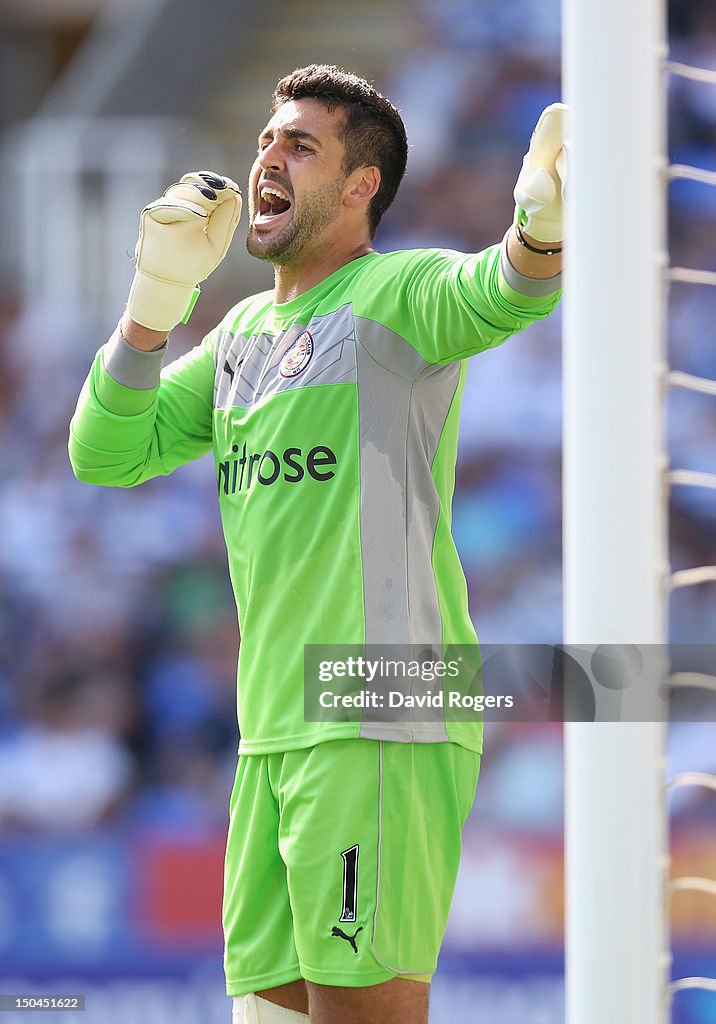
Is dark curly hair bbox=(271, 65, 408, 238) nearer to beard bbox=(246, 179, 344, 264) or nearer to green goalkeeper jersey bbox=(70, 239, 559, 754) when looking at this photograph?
beard bbox=(246, 179, 344, 264)

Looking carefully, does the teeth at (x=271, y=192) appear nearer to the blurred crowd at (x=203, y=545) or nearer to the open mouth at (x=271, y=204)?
the open mouth at (x=271, y=204)

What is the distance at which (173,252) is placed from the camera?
7.09ft

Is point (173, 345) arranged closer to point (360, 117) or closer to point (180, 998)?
point (180, 998)

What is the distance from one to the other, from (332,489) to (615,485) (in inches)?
21.1

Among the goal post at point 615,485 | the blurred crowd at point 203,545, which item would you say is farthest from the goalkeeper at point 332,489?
the blurred crowd at point 203,545

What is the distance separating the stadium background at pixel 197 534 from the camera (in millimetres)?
4398

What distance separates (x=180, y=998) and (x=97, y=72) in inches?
157

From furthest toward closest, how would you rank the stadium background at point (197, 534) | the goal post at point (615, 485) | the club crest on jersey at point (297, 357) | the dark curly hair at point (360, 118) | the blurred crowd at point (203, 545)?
the blurred crowd at point (203, 545) < the stadium background at point (197, 534) < the dark curly hair at point (360, 118) < the club crest on jersey at point (297, 357) < the goal post at point (615, 485)

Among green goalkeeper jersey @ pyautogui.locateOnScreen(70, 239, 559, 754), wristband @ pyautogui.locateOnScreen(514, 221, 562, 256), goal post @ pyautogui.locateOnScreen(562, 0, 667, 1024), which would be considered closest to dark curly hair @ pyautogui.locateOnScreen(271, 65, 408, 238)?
green goalkeeper jersey @ pyautogui.locateOnScreen(70, 239, 559, 754)

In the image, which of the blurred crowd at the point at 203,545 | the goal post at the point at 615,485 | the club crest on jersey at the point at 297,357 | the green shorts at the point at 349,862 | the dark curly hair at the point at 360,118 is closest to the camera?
the goal post at the point at 615,485

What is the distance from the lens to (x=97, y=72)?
664cm

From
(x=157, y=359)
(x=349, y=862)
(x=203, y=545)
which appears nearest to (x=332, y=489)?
(x=157, y=359)

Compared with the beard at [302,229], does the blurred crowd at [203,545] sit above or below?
above

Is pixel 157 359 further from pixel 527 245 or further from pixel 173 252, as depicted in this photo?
pixel 527 245
